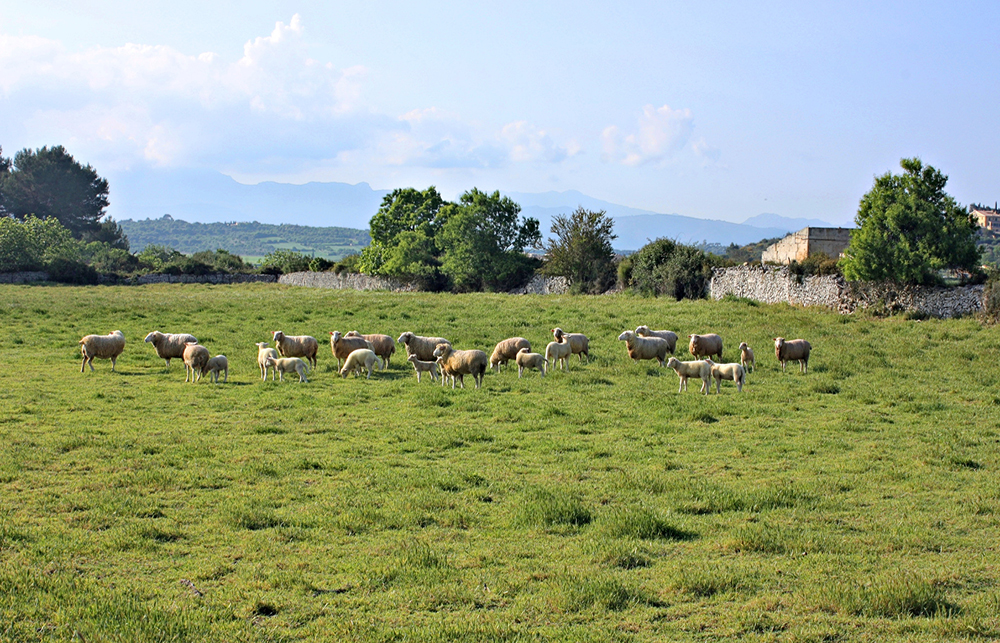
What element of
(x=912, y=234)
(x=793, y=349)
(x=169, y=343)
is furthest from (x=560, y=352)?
(x=912, y=234)

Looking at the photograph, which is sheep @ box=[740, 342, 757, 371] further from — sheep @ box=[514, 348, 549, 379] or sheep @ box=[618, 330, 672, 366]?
sheep @ box=[514, 348, 549, 379]

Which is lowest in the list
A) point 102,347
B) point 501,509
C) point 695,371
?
point 501,509

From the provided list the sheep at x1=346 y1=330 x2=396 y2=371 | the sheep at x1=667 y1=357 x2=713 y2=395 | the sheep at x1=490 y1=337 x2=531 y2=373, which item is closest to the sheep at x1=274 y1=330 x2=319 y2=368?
the sheep at x1=346 y1=330 x2=396 y2=371

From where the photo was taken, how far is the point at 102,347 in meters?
20.3

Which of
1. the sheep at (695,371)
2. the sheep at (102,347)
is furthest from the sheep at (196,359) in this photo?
the sheep at (695,371)

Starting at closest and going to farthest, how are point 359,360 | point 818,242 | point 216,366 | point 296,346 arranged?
point 216,366 → point 359,360 → point 296,346 → point 818,242

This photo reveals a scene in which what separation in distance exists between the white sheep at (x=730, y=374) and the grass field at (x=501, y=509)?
868 mm

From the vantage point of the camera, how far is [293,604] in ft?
19.7

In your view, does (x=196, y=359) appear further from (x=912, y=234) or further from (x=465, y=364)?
(x=912, y=234)

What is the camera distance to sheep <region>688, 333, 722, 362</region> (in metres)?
20.7

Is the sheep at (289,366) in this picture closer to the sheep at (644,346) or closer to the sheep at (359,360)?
the sheep at (359,360)

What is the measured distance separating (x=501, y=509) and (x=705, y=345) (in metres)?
13.5

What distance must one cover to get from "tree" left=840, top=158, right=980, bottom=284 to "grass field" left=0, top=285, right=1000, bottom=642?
15.7m

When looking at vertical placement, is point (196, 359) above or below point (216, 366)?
above
